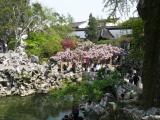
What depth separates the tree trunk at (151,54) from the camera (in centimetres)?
1791

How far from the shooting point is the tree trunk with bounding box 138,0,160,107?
17.9 m

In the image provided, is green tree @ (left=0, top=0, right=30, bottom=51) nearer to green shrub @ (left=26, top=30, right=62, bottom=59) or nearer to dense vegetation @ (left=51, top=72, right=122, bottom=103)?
green shrub @ (left=26, top=30, right=62, bottom=59)

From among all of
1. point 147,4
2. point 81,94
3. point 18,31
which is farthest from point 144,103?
point 18,31

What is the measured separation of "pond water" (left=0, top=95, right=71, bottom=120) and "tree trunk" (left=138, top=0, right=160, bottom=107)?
8.56 m

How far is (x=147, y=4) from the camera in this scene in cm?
1792

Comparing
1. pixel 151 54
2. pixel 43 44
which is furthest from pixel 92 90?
pixel 43 44

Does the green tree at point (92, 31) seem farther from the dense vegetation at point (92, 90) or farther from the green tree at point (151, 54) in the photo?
the green tree at point (151, 54)

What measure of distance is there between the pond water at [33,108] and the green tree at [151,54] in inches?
336

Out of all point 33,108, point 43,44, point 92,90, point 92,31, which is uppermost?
point 92,31

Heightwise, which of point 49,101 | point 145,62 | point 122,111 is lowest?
point 49,101

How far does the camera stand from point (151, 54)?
60.1ft

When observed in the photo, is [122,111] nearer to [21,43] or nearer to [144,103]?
[144,103]

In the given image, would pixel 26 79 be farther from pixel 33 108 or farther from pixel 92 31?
pixel 92 31

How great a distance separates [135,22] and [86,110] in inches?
329
